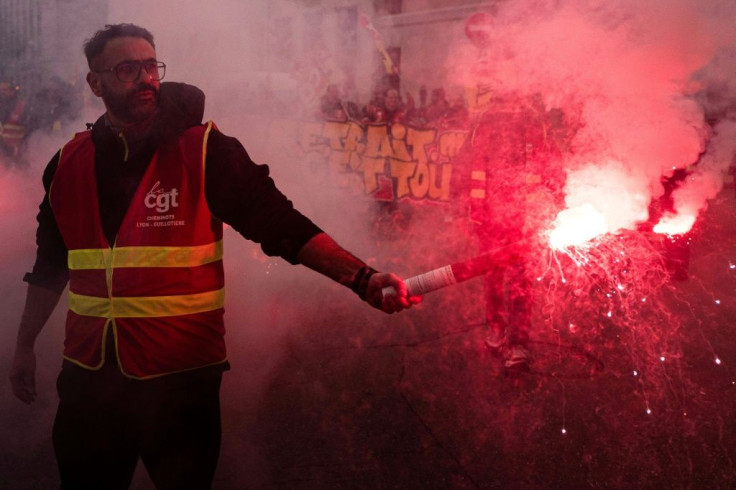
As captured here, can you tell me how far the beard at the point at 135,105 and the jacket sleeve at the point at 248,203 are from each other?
0.81 ft

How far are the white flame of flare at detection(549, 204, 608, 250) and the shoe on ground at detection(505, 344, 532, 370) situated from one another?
124 centimetres

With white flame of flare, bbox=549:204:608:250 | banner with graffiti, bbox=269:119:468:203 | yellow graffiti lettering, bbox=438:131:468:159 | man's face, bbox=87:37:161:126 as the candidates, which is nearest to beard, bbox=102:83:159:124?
man's face, bbox=87:37:161:126

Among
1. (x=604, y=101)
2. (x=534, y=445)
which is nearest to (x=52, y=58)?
(x=604, y=101)

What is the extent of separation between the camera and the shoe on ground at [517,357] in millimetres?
3797

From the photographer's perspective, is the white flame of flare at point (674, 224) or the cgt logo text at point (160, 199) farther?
the white flame of flare at point (674, 224)

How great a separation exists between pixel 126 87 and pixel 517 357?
2742 mm

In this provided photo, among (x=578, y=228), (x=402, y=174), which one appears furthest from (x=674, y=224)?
(x=402, y=174)

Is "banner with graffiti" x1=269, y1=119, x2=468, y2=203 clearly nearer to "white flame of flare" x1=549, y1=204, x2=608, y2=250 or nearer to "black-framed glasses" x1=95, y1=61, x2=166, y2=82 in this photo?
"white flame of flare" x1=549, y1=204, x2=608, y2=250

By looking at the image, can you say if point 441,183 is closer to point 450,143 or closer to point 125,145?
point 450,143

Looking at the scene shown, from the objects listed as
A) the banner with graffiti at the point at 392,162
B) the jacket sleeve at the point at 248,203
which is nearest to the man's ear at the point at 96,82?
the jacket sleeve at the point at 248,203

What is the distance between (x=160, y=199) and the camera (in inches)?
73.9

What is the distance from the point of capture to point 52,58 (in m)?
6.98

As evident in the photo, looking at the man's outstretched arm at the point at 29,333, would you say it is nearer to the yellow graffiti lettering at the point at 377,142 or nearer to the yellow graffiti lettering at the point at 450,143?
the yellow graffiti lettering at the point at 377,142

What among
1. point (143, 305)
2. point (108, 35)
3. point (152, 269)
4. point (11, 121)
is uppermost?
point (11, 121)
